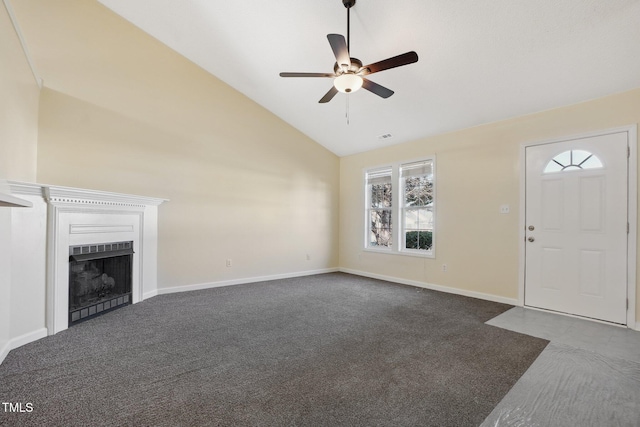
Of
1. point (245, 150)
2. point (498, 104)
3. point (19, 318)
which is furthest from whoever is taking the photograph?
point (245, 150)

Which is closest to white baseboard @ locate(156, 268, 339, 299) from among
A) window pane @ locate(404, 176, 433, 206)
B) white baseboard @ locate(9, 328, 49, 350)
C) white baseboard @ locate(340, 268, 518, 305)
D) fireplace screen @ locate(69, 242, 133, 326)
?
fireplace screen @ locate(69, 242, 133, 326)

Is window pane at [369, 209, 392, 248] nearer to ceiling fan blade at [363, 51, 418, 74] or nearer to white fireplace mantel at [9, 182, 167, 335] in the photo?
ceiling fan blade at [363, 51, 418, 74]

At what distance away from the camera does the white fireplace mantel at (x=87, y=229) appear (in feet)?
9.10

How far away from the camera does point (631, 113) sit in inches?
122

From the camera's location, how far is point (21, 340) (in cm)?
247

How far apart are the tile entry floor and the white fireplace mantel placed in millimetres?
3705

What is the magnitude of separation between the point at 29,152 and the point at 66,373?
98.3 inches

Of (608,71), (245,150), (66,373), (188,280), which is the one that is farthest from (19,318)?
(608,71)

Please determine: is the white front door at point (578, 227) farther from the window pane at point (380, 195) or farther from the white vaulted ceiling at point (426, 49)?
the window pane at point (380, 195)

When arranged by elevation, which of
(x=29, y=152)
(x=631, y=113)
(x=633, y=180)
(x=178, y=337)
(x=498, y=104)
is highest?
(x=498, y=104)

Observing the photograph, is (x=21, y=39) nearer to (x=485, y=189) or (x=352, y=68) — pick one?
(x=352, y=68)

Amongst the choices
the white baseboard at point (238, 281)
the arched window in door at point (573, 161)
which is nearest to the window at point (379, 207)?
the white baseboard at point (238, 281)

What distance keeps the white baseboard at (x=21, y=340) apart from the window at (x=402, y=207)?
15.7 ft

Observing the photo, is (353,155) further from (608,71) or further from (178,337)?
(178,337)
